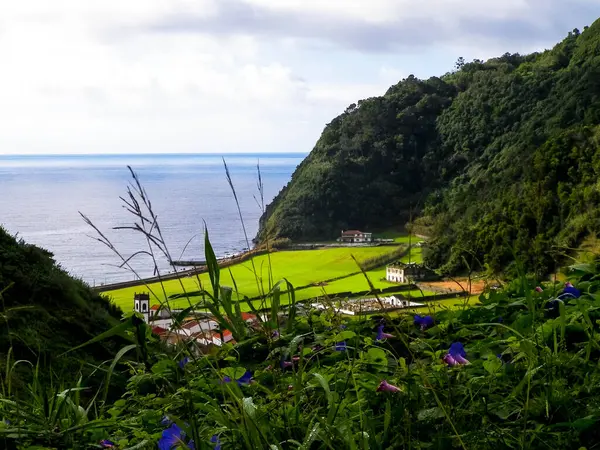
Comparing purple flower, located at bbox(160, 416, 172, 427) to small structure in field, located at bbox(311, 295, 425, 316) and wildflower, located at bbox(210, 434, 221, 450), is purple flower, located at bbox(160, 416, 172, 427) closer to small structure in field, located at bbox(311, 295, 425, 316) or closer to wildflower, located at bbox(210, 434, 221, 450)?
wildflower, located at bbox(210, 434, 221, 450)

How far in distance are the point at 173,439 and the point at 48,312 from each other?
192 centimetres

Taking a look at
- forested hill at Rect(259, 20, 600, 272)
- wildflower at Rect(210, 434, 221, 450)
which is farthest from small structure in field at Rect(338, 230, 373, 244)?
wildflower at Rect(210, 434, 221, 450)

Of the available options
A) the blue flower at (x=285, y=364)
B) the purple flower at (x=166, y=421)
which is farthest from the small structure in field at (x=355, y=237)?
the purple flower at (x=166, y=421)

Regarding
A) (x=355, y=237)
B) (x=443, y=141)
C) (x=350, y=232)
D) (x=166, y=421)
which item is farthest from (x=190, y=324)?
(x=443, y=141)

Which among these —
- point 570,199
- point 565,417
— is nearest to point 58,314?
point 565,417

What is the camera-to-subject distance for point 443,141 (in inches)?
2394

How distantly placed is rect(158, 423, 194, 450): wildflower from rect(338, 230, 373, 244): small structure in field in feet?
166

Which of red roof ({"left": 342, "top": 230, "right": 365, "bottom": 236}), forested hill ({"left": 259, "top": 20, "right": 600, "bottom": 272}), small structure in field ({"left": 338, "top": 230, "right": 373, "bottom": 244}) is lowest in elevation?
small structure in field ({"left": 338, "top": 230, "right": 373, "bottom": 244})

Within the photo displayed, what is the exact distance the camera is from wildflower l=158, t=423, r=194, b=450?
101 centimetres

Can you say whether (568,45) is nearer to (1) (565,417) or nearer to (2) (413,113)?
(2) (413,113)

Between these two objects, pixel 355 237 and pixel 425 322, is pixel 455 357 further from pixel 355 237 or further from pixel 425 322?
pixel 355 237

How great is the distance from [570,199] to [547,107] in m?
23.3

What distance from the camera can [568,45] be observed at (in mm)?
60500

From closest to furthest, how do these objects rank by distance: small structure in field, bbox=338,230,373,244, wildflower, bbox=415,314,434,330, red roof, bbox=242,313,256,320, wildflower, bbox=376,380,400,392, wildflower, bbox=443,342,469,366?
wildflower, bbox=376,380,400,392 → wildflower, bbox=443,342,469,366 → wildflower, bbox=415,314,434,330 → red roof, bbox=242,313,256,320 → small structure in field, bbox=338,230,373,244
